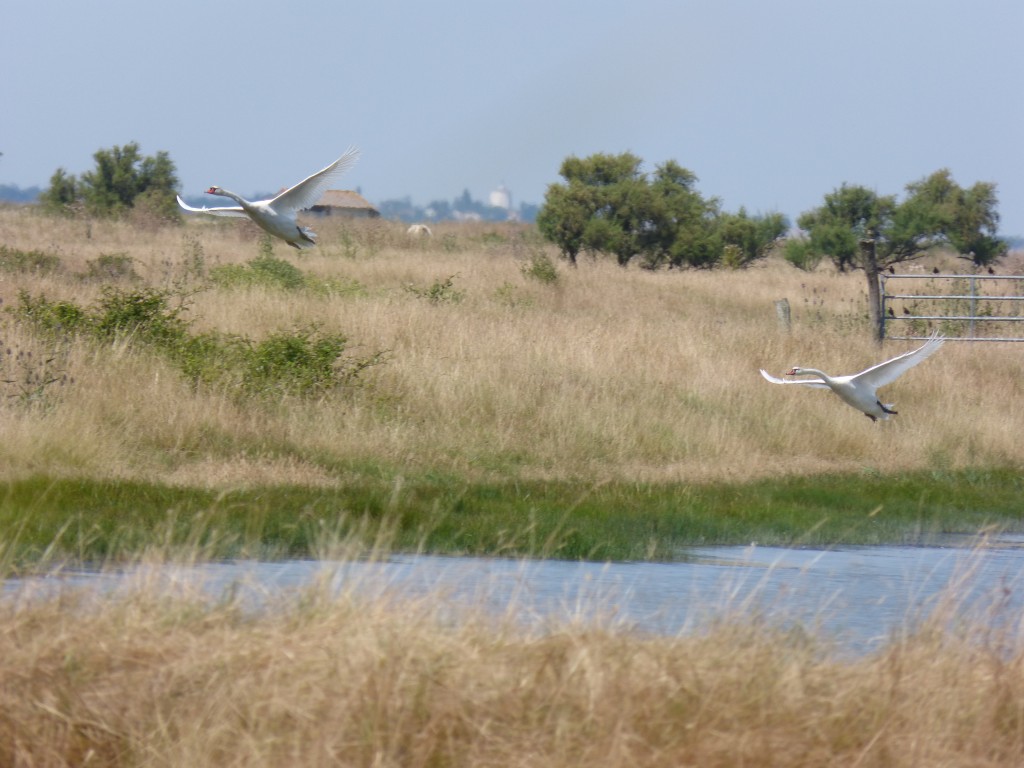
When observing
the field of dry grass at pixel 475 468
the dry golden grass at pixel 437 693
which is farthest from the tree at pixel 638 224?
the dry golden grass at pixel 437 693

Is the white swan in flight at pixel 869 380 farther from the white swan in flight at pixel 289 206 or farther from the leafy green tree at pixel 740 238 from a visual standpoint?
the leafy green tree at pixel 740 238

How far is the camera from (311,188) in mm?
14484

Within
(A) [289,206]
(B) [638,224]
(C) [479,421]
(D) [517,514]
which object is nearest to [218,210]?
(A) [289,206]

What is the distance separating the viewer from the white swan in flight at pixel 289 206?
46.1ft

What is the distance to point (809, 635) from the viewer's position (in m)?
5.88

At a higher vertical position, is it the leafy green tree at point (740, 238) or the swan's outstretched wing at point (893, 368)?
the leafy green tree at point (740, 238)

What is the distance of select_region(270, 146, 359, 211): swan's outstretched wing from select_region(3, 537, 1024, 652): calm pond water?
5.13m

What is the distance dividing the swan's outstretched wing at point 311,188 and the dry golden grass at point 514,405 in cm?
186

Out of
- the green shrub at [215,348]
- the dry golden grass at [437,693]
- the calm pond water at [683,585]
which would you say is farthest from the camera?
the green shrub at [215,348]

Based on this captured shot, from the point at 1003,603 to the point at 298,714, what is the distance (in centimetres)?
334

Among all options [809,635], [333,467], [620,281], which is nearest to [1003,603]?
[809,635]

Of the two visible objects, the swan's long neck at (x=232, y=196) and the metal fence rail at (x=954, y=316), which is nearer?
the swan's long neck at (x=232, y=196)

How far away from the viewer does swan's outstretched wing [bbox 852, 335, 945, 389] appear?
543 inches

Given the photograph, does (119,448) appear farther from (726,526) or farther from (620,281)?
(620,281)
